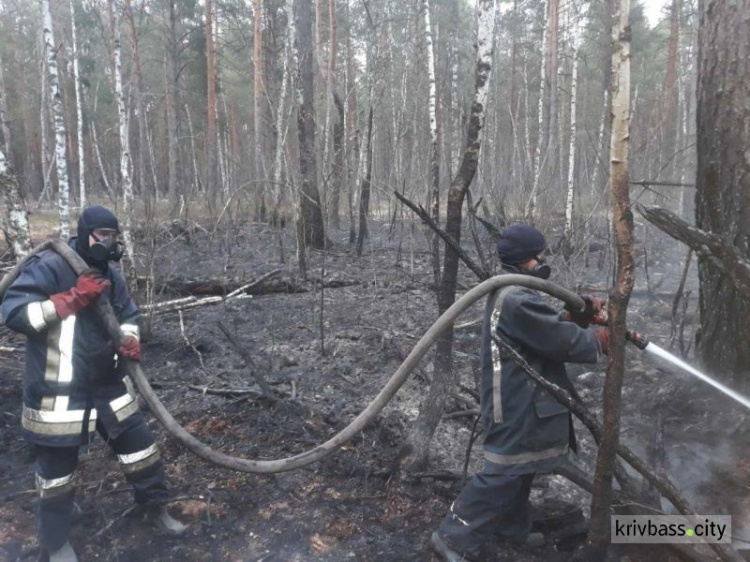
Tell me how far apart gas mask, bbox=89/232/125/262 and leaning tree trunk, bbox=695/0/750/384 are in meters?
3.54

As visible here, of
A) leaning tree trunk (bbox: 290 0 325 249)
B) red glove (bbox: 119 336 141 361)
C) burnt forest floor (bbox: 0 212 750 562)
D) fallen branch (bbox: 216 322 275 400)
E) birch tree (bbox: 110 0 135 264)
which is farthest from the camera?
leaning tree trunk (bbox: 290 0 325 249)

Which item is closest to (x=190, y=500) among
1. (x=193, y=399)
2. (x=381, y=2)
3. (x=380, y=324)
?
(x=193, y=399)

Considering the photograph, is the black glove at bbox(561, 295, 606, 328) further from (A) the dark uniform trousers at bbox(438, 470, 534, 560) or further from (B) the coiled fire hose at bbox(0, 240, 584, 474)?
(A) the dark uniform trousers at bbox(438, 470, 534, 560)

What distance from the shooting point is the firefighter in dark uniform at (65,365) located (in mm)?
2857

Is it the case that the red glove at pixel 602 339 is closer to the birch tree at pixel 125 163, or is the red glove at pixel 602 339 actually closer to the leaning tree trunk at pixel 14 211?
the birch tree at pixel 125 163

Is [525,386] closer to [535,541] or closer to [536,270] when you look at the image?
[536,270]

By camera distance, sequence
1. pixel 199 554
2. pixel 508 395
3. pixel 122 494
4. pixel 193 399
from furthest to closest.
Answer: pixel 193 399
pixel 122 494
pixel 199 554
pixel 508 395

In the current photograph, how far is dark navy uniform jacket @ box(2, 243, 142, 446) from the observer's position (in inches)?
110

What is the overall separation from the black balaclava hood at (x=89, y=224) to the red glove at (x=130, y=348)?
0.50m

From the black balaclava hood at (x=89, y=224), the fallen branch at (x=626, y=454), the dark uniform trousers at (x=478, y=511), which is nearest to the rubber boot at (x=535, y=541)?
the dark uniform trousers at (x=478, y=511)

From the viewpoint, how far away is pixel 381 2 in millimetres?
24359

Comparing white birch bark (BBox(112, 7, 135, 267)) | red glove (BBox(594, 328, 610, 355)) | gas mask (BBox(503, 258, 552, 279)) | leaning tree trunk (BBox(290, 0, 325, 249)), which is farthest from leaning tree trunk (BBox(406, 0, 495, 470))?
leaning tree trunk (BBox(290, 0, 325, 249))

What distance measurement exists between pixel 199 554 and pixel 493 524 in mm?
1678

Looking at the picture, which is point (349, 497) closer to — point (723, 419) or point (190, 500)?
point (190, 500)
